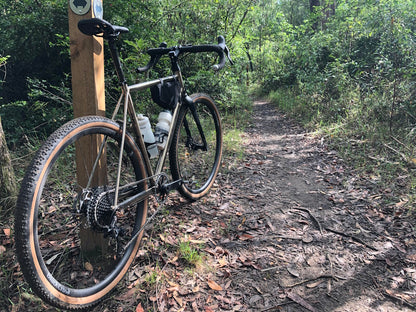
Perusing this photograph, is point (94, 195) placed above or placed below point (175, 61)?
below

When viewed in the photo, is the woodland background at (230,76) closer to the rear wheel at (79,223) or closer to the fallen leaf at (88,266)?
the rear wheel at (79,223)

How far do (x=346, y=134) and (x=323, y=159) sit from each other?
0.89 metres

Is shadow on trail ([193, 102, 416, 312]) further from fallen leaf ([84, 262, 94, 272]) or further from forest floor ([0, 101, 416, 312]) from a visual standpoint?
fallen leaf ([84, 262, 94, 272])

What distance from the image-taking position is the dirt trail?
179 cm

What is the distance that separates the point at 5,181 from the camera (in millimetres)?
2219

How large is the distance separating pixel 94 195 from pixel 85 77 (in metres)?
0.76

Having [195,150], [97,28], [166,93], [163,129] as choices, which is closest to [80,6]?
[97,28]

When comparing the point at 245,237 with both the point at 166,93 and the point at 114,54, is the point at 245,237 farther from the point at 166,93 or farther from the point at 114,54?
the point at 114,54

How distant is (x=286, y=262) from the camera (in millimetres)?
2127

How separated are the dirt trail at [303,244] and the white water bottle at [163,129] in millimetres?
793

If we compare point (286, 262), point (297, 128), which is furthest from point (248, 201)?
point (297, 128)

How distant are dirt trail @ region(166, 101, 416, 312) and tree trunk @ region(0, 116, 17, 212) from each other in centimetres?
151

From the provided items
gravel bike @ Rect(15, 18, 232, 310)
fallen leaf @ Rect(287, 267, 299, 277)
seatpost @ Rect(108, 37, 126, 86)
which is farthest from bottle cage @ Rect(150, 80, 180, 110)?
fallen leaf @ Rect(287, 267, 299, 277)

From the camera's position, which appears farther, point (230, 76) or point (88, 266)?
point (230, 76)
